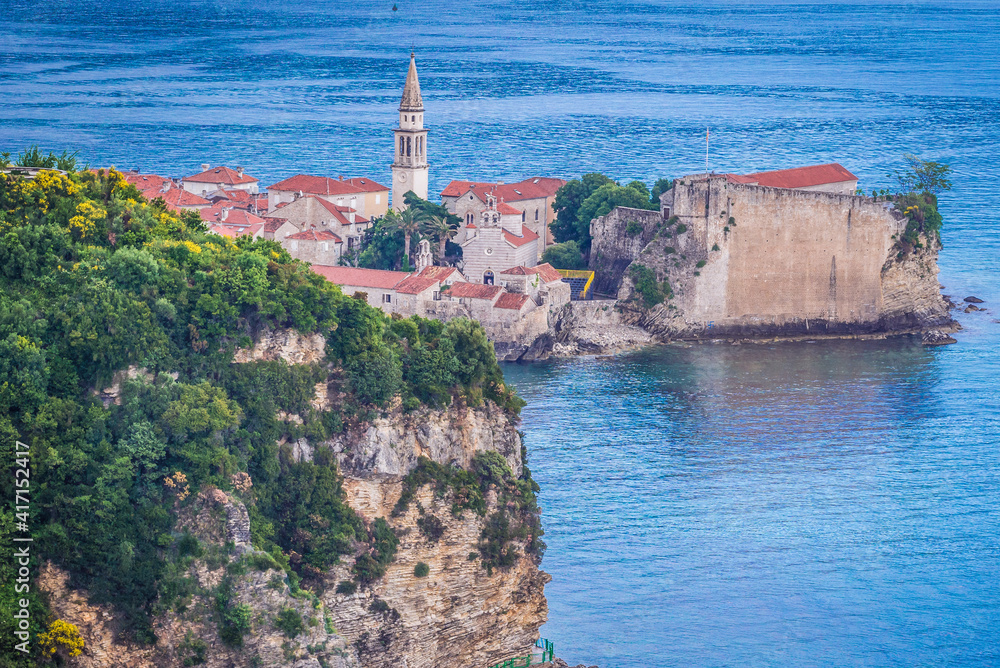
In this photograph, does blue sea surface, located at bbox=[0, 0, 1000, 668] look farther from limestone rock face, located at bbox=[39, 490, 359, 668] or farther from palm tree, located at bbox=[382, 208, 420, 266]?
limestone rock face, located at bbox=[39, 490, 359, 668]

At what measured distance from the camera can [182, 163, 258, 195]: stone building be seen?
282 ft

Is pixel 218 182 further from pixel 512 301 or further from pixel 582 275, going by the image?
pixel 512 301

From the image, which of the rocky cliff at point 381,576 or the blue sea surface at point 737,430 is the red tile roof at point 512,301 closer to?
the blue sea surface at point 737,430

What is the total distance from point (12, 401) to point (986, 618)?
25.9 m

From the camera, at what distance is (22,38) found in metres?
194

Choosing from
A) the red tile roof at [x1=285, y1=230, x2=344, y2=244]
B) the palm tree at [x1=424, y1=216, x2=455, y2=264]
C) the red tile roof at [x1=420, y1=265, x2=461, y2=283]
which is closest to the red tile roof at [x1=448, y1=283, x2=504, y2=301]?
the red tile roof at [x1=420, y1=265, x2=461, y2=283]

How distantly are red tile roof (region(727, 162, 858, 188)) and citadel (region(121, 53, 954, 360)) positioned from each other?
157 millimetres

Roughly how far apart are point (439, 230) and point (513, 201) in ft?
19.8

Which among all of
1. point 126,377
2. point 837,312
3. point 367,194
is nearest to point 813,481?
point 837,312

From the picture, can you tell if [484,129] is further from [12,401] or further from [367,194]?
[12,401]

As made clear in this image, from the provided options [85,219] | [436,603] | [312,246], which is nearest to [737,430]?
[312,246]

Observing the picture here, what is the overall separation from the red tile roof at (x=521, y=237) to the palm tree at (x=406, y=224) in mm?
4092

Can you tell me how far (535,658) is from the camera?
1453 inches

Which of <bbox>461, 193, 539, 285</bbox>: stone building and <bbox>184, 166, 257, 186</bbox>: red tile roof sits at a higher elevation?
<bbox>184, 166, 257, 186</bbox>: red tile roof
